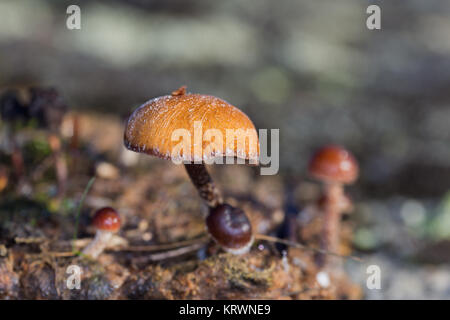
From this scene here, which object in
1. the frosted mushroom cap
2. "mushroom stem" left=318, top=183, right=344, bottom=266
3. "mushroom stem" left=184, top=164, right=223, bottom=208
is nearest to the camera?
the frosted mushroom cap

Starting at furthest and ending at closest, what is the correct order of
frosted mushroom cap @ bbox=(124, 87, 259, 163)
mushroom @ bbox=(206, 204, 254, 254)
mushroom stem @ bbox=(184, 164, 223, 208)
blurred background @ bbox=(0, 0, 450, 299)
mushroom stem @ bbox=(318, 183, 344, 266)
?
1. blurred background @ bbox=(0, 0, 450, 299)
2. mushroom stem @ bbox=(318, 183, 344, 266)
3. mushroom stem @ bbox=(184, 164, 223, 208)
4. mushroom @ bbox=(206, 204, 254, 254)
5. frosted mushroom cap @ bbox=(124, 87, 259, 163)

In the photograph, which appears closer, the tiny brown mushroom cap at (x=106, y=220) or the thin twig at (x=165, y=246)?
the tiny brown mushroom cap at (x=106, y=220)

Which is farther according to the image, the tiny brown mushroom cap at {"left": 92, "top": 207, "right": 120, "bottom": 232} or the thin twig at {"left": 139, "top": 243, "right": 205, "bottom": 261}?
the thin twig at {"left": 139, "top": 243, "right": 205, "bottom": 261}

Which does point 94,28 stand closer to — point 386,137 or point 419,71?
point 386,137

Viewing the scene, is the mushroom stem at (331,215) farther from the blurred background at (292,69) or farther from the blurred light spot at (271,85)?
the blurred light spot at (271,85)

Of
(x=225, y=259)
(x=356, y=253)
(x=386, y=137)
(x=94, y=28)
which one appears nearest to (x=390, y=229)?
(x=356, y=253)

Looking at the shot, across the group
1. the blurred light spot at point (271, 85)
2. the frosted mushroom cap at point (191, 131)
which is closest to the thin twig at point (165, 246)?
the frosted mushroom cap at point (191, 131)

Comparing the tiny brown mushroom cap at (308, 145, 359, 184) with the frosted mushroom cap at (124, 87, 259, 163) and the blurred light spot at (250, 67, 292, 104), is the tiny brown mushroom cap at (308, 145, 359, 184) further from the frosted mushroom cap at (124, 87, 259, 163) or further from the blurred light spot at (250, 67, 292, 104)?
the blurred light spot at (250, 67, 292, 104)

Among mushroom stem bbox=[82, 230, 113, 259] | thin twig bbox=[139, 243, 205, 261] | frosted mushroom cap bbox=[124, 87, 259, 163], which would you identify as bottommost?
thin twig bbox=[139, 243, 205, 261]

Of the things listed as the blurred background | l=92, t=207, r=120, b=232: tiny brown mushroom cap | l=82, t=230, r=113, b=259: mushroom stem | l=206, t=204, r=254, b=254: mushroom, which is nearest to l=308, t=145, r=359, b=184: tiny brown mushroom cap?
l=206, t=204, r=254, b=254: mushroom
